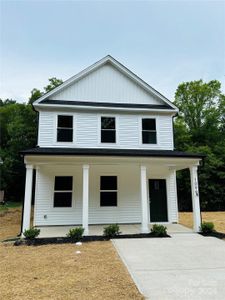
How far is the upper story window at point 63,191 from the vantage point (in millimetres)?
10930

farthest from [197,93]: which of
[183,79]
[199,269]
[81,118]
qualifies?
[199,269]

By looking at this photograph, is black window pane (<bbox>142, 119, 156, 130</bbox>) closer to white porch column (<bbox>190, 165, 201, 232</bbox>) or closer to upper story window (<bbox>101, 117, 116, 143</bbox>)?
upper story window (<bbox>101, 117, 116, 143</bbox>)

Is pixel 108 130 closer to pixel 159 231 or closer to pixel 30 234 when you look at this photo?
pixel 159 231

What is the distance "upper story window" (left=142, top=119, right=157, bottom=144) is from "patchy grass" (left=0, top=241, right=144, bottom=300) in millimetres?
6183

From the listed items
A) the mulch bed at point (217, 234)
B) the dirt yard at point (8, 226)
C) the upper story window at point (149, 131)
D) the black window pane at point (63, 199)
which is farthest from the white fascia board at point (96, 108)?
the mulch bed at point (217, 234)

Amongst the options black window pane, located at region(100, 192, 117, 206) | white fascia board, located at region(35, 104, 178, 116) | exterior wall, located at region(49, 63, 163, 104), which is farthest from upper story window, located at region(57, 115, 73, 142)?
black window pane, located at region(100, 192, 117, 206)

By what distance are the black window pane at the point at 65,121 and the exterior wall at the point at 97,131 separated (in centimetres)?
21

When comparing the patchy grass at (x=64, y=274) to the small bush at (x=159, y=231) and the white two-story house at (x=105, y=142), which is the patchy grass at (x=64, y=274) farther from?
the white two-story house at (x=105, y=142)

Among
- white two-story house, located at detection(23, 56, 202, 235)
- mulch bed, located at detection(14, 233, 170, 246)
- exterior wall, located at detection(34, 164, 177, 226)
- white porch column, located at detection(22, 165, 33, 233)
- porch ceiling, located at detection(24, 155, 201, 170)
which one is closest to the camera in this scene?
mulch bed, located at detection(14, 233, 170, 246)

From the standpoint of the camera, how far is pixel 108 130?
11477 millimetres

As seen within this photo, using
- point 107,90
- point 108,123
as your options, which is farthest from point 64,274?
point 107,90

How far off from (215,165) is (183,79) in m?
13.2

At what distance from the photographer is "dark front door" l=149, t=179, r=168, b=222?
11.6 m

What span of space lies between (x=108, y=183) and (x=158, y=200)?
2.67 meters
